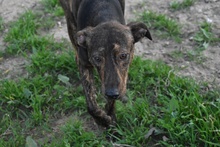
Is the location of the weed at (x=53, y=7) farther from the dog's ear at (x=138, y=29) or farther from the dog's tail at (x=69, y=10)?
the dog's ear at (x=138, y=29)

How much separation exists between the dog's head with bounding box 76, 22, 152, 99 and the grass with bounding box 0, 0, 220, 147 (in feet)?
1.89

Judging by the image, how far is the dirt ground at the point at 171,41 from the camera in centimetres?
509

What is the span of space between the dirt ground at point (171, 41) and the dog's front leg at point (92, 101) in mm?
1118

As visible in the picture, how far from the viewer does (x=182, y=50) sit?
546 centimetres

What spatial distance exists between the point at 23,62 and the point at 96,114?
180 cm

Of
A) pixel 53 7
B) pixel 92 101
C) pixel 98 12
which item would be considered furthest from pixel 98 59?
pixel 53 7

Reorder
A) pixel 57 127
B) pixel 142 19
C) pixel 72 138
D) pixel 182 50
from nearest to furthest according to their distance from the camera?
1. pixel 72 138
2. pixel 57 127
3. pixel 182 50
4. pixel 142 19

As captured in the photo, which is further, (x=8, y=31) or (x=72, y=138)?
(x=8, y=31)

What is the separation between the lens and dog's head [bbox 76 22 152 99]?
3.87 meters

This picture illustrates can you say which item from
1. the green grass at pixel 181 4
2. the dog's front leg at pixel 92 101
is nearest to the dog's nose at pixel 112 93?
the dog's front leg at pixel 92 101

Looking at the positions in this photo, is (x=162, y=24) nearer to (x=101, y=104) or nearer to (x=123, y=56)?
(x=101, y=104)

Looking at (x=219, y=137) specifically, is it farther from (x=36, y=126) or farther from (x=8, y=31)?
(x=8, y=31)

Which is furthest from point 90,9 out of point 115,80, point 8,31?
point 8,31

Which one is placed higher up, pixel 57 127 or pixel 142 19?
pixel 142 19
